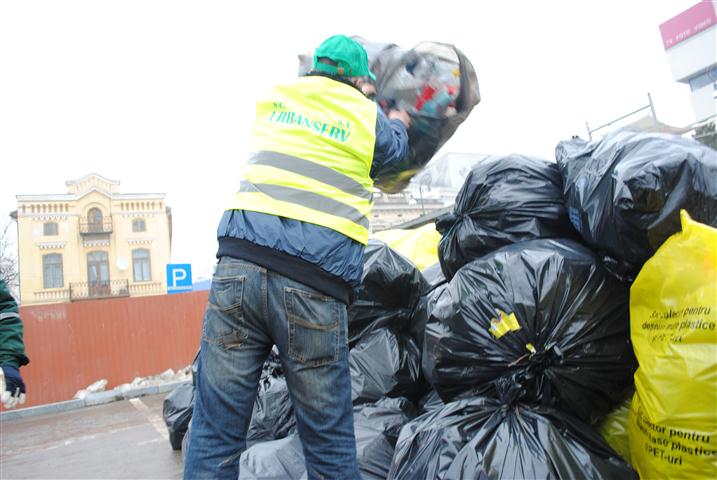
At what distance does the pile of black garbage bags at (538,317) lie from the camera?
54.4 inches

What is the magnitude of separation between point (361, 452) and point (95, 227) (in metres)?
31.7

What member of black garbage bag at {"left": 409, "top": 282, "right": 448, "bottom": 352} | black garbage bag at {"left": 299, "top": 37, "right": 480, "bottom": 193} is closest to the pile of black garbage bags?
black garbage bag at {"left": 409, "top": 282, "right": 448, "bottom": 352}

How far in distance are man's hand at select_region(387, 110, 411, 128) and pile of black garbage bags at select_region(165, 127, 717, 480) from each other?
21.8 inches

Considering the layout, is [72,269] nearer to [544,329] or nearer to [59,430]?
[59,430]

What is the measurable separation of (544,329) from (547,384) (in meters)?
0.16

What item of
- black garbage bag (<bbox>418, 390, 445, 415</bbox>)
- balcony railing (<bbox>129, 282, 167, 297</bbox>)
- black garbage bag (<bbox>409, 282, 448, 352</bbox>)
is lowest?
black garbage bag (<bbox>418, 390, 445, 415</bbox>)

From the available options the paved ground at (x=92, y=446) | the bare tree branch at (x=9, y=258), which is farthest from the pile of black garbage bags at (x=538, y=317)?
the bare tree branch at (x=9, y=258)

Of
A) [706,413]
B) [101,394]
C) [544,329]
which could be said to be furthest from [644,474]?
[101,394]

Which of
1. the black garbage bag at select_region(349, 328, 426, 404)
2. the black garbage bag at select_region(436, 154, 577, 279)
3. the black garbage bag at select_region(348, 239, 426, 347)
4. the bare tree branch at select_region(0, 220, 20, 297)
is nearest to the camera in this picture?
the black garbage bag at select_region(436, 154, 577, 279)

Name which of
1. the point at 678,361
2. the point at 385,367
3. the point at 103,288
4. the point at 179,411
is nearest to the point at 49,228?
the point at 103,288

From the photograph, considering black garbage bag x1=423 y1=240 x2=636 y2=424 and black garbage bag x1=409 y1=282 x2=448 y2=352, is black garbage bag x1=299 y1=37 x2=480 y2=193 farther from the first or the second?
black garbage bag x1=409 y1=282 x2=448 y2=352

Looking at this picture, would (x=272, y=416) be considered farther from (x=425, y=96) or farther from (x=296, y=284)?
(x=425, y=96)

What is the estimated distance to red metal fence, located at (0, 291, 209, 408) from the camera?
7.71 meters

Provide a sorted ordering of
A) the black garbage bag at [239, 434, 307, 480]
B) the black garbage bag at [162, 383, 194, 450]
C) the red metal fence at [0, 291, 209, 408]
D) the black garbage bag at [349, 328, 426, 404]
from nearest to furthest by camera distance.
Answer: the black garbage bag at [239, 434, 307, 480], the black garbage bag at [349, 328, 426, 404], the black garbage bag at [162, 383, 194, 450], the red metal fence at [0, 291, 209, 408]
